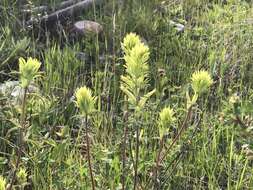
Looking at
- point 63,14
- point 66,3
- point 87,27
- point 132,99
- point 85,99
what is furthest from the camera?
point 66,3

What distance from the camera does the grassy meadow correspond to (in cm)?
158

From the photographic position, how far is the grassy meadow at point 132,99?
1.58m

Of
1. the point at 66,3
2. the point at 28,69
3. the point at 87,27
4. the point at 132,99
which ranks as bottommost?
the point at 87,27

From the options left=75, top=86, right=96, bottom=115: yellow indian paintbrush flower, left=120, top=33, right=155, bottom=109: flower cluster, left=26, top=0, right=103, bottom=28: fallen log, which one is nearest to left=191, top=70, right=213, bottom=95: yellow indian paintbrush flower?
left=120, top=33, right=155, bottom=109: flower cluster

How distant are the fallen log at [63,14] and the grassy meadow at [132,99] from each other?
0.13 ft

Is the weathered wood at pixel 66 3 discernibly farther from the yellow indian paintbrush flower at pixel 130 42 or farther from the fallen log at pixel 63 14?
the yellow indian paintbrush flower at pixel 130 42

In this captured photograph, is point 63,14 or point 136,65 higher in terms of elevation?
point 136,65

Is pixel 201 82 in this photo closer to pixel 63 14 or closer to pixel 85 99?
pixel 85 99

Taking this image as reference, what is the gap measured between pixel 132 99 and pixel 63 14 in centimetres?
248

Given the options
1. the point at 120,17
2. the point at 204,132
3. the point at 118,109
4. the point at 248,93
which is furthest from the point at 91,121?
the point at 120,17

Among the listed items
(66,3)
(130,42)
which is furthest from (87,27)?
(130,42)

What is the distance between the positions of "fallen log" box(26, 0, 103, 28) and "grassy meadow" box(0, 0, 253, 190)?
0.13 feet

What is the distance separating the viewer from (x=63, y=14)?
3756 mm

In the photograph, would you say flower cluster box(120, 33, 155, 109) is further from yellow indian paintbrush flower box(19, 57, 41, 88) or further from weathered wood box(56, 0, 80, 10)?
weathered wood box(56, 0, 80, 10)
